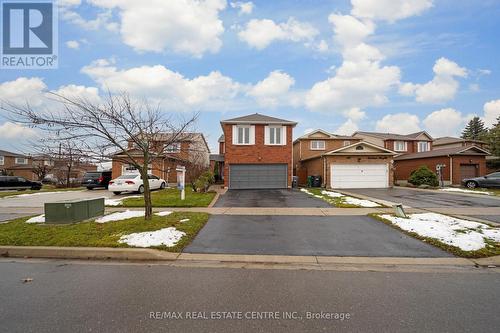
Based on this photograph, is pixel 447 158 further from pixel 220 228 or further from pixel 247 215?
pixel 220 228

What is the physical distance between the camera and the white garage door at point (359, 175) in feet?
71.9

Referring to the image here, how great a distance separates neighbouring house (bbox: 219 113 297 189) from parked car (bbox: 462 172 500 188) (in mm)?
15805

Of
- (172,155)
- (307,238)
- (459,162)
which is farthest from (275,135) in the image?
(459,162)

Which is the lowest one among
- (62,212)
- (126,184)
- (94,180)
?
(62,212)

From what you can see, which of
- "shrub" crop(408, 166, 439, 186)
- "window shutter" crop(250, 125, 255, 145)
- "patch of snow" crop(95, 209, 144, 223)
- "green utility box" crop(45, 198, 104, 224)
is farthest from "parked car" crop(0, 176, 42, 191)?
"shrub" crop(408, 166, 439, 186)

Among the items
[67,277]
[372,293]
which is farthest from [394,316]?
[67,277]

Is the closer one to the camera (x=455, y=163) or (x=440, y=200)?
(x=440, y=200)

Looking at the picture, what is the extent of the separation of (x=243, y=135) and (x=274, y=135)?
2.65 m

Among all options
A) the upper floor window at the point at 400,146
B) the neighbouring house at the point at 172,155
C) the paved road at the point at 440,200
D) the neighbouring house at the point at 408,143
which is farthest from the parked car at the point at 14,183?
the upper floor window at the point at 400,146

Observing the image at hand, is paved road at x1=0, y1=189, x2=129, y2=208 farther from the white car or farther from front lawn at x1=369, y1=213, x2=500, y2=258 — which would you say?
front lawn at x1=369, y1=213, x2=500, y2=258

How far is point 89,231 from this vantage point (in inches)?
269

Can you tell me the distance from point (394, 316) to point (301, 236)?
3685mm

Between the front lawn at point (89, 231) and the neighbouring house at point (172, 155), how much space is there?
1665 millimetres

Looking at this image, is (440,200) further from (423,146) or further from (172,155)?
(423,146)
